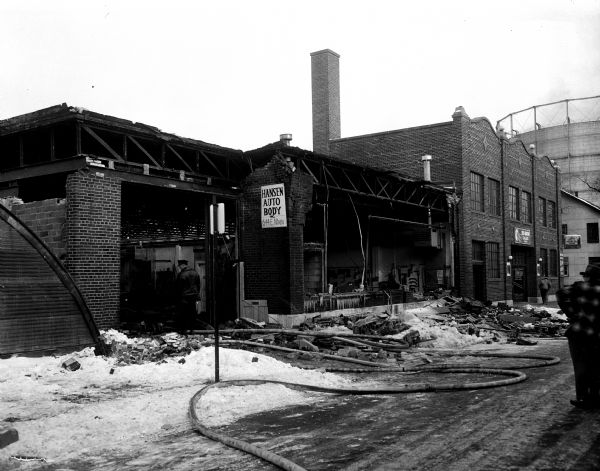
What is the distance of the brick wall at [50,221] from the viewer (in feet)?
44.5

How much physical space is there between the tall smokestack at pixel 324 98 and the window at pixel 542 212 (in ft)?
44.1

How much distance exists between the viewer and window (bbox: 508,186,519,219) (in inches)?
1282

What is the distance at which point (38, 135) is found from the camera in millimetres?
14641

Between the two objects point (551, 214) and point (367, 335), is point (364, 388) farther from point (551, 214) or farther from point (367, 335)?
point (551, 214)

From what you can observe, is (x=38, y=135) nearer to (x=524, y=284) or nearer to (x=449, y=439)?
(x=449, y=439)

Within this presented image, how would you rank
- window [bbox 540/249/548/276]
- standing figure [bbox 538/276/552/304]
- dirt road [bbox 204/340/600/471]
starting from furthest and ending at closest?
window [bbox 540/249/548/276] → standing figure [bbox 538/276/552/304] → dirt road [bbox 204/340/600/471]

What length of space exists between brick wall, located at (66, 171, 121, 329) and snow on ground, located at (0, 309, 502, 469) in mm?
2750

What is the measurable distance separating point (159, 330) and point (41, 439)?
913 centimetres

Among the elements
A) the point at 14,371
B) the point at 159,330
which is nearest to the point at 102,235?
the point at 159,330

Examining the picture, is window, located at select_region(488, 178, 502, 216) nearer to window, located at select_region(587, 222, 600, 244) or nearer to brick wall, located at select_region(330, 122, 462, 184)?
brick wall, located at select_region(330, 122, 462, 184)

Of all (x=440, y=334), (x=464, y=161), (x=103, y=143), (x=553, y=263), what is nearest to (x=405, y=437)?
(x=103, y=143)

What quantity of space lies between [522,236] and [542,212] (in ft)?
14.8

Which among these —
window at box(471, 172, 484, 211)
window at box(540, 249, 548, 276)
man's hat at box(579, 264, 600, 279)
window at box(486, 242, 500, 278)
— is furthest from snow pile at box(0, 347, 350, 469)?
window at box(540, 249, 548, 276)

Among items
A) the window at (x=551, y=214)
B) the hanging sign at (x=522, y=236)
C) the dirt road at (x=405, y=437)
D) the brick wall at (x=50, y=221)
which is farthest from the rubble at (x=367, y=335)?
the window at (x=551, y=214)
